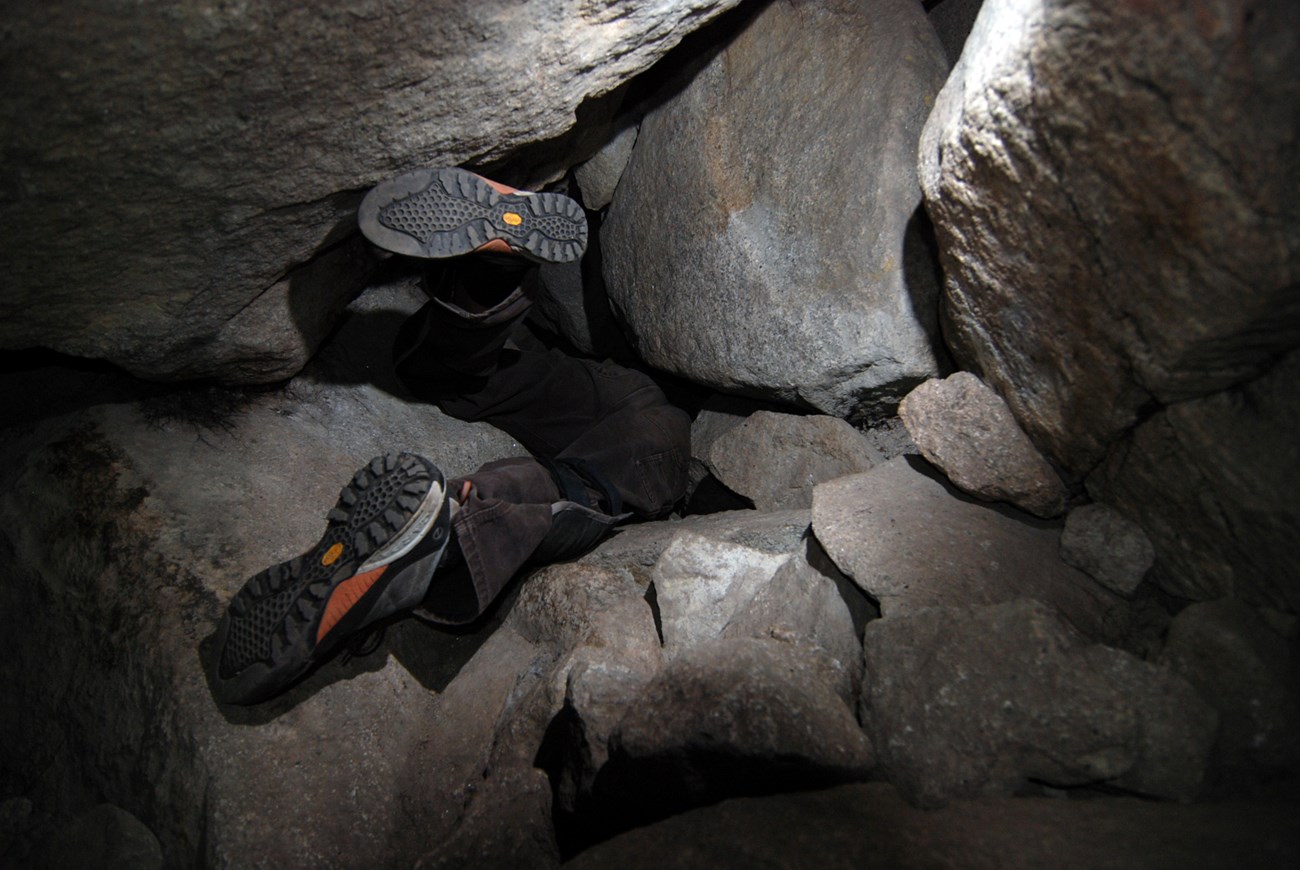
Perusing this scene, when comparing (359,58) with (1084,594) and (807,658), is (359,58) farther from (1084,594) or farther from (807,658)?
(1084,594)

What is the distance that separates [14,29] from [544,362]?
1.45 m

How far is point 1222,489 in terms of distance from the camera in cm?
129

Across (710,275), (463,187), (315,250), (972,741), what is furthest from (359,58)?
(972,741)

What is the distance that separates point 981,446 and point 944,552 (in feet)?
0.83

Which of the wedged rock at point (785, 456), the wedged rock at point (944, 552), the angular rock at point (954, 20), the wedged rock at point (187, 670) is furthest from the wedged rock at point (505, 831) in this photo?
the angular rock at point (954, 20)

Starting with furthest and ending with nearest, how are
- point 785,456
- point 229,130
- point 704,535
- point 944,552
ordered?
point 785,456 < point 704,535 < point 944,552 < point 229,130

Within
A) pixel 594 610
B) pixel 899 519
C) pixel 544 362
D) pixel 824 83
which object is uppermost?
pixel 824 83

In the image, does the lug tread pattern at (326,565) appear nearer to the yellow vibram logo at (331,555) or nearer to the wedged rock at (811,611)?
the yellow vibram logo at (331,555)

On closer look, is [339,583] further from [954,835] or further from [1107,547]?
[1107,547]

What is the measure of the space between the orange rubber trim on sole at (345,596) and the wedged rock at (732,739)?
0.63 metres

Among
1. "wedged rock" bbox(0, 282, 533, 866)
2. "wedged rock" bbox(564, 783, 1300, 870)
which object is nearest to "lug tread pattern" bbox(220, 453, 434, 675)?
"wedged rock" bbox(0, 282, 533, 866)

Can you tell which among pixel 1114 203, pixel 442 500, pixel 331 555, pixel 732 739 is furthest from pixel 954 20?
pixel 331 555

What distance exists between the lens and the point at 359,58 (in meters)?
1.45

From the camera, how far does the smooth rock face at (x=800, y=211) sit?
6.00 ft
